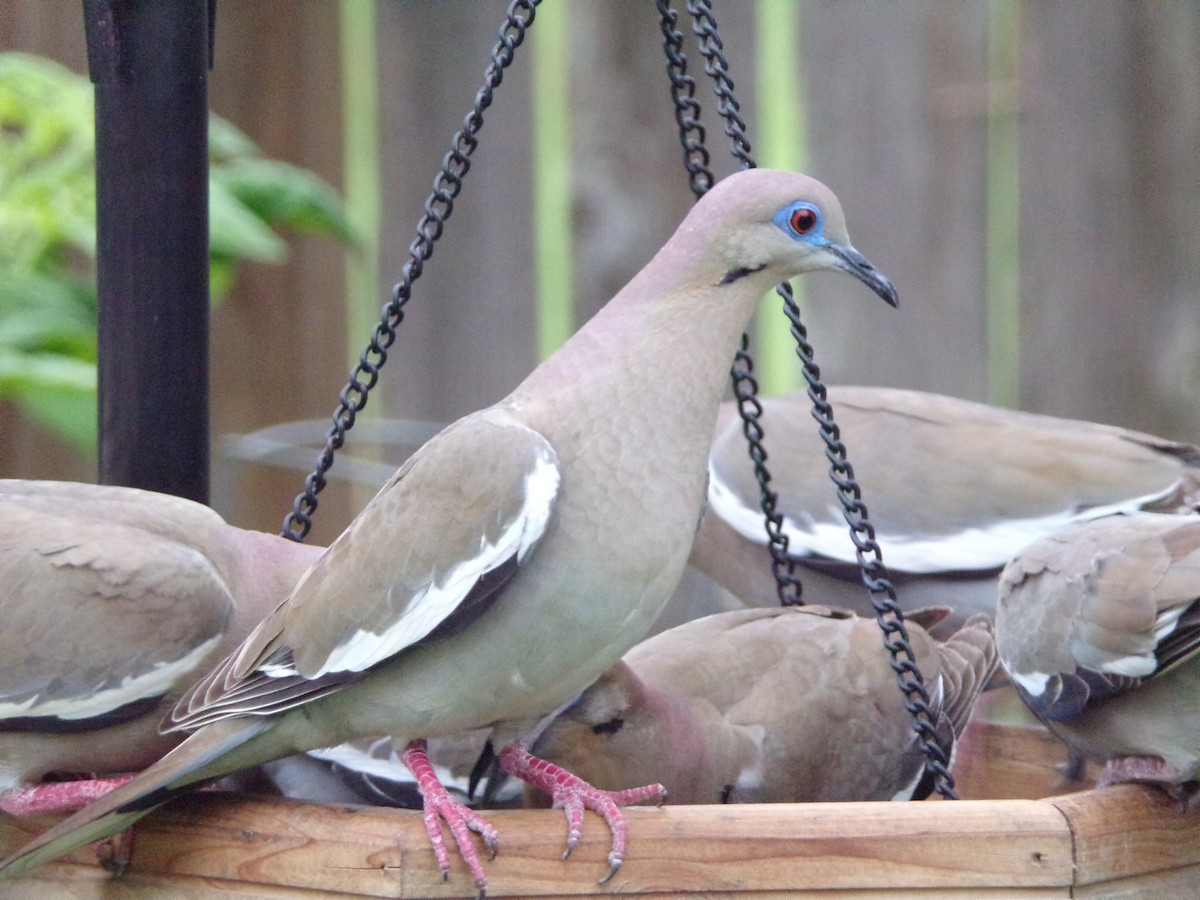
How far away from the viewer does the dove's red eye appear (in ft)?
5.80

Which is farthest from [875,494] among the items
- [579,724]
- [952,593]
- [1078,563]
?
[579,724]

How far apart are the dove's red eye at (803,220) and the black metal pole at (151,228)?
83 cm

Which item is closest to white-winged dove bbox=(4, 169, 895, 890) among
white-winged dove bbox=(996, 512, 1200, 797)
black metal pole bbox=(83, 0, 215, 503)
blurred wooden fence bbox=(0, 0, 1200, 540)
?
black metal pole bbox=(83, 0, 215, 503)

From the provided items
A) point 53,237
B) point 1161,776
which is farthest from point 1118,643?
Answer: point 53,237

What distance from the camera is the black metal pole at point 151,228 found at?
6.66ft

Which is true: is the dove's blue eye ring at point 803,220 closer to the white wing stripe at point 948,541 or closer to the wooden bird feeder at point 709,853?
the wooden bird feeder at point 709,853

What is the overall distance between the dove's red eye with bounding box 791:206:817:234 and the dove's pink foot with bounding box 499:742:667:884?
658 mm

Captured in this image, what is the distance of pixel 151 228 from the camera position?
205cm

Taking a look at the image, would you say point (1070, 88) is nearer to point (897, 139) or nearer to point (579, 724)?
point (897, 139)

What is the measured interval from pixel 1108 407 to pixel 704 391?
8.30ft

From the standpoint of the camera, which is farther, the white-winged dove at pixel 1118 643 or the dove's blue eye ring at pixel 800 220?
the white-winged dove at pixel 1118 643

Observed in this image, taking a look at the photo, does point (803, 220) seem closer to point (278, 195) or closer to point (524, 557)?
point (524, 557)

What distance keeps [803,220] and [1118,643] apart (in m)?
0.68

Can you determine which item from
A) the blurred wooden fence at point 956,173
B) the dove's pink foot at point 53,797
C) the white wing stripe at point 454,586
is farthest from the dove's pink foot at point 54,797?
the blurred wooden fence at point 956,173
